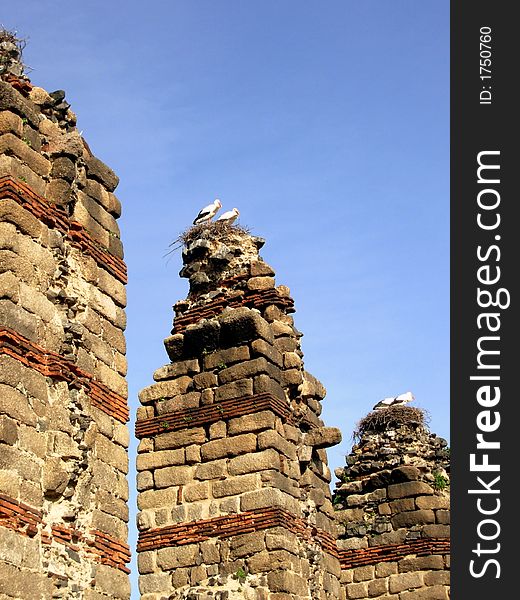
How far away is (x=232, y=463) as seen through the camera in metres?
11.3

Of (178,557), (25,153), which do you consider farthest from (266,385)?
(25,153)

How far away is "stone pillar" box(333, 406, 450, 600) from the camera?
48.2 ft

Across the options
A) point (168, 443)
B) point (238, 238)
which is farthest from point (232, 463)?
point (238, 238)

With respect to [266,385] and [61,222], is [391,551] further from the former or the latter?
[61,222]

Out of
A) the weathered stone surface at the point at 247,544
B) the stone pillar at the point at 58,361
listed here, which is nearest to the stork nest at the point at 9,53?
the stone pillar at the point at 58,361

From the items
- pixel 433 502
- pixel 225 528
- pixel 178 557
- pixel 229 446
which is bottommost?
pixel 178 557

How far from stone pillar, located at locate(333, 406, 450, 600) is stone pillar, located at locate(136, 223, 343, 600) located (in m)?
2.71

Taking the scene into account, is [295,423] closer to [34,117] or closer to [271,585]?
[271,585]

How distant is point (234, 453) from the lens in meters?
11.3

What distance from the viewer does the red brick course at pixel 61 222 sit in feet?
28.1

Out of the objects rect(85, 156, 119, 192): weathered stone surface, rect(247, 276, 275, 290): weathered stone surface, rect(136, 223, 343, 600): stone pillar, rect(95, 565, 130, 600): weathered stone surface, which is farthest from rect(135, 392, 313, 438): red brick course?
rect(95, 565, 130, 600): weathered stone surface

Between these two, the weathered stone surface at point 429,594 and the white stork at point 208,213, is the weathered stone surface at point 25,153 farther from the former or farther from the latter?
the weathered stone surface at point 429,594

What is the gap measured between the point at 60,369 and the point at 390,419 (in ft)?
29.1

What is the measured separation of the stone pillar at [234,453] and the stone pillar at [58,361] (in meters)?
2.15
